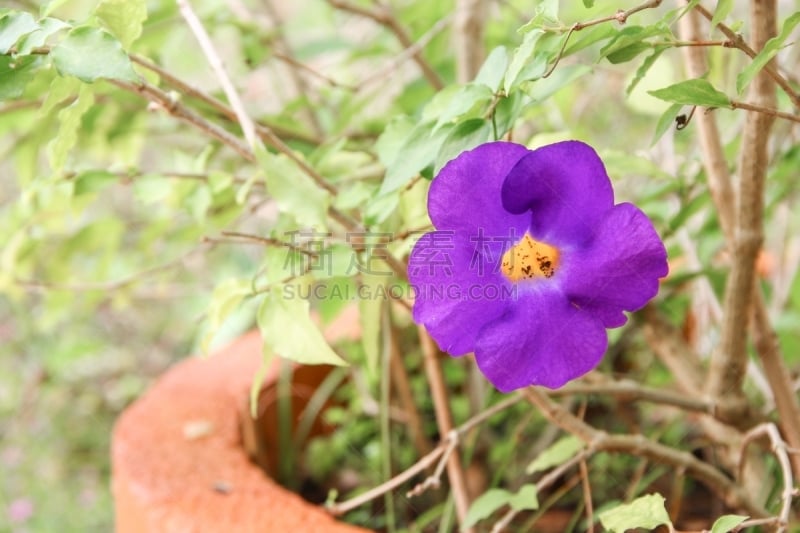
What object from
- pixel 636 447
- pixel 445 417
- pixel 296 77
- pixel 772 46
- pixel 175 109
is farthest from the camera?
pixel 296 77

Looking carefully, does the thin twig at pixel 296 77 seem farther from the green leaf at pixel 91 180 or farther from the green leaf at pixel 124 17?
the green leaf at pixel 124 17

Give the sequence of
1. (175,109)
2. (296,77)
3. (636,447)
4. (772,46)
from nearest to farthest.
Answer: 1. (772,46)
2. (175,109)
3. (636,447)
4. (296,77)

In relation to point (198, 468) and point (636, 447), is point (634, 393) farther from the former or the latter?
point (198, 468)

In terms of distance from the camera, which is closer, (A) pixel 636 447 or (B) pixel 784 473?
(B) pixel 784 473

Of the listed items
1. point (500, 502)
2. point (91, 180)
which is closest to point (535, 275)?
point (500, 502)

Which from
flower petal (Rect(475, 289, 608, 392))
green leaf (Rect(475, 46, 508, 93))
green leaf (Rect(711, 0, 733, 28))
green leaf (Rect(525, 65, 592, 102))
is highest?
green leaf (Rect(711, 0, 733, 28))

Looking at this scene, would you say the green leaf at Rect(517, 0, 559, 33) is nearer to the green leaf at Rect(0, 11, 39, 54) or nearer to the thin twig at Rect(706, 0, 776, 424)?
the thin twig at Rect(706, 0, 776, 424)

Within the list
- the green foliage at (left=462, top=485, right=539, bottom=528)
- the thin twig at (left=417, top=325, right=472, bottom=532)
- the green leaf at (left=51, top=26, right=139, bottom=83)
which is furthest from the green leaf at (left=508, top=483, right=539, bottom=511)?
the green leaf at (left=51, top=26, right=139, bottom=83)

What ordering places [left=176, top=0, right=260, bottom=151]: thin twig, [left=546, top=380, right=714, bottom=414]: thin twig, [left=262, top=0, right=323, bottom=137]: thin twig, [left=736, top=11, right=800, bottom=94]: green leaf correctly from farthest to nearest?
[left=262, top=0, right=323, bottom=137]: thin twig → [left=546, top=380, right=714, bottom=414]: thin twig → [left=176, top=0, right=260, bottom=151]: thin twig → [left=736, top=11, right=800, bottom=94]: green leaf
